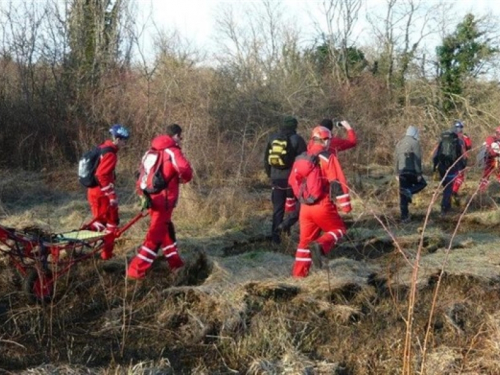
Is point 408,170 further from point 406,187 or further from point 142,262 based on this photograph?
point 142,262

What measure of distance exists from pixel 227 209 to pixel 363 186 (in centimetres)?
438

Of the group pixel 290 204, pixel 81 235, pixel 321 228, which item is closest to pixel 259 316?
pixel 321 228

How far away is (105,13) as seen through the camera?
18.4 metres

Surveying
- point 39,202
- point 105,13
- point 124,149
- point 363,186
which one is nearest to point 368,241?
point 363,186

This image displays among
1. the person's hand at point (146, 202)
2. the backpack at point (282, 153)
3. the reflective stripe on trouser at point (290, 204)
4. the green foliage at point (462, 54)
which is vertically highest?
the green foliage at point (462, 54)

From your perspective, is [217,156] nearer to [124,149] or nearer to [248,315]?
[124,149]

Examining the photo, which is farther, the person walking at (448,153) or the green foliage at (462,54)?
the green foliage at (462,54)

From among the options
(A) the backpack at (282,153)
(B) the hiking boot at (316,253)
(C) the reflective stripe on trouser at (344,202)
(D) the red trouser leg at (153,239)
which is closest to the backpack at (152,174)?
(D) the red trouser leg at (153,239)

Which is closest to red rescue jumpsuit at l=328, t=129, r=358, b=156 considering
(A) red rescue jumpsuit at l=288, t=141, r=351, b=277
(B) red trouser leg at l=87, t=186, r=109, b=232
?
(A) red rescue jumpsuit at l=288, t=141, r=351, b=277

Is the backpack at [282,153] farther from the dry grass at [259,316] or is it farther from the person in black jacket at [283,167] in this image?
the dry grass at [259,316]

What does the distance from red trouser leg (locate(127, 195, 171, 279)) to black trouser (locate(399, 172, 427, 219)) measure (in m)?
5.04

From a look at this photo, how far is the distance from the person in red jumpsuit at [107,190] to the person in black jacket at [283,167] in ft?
6.69

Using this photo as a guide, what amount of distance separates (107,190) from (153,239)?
1276 mm

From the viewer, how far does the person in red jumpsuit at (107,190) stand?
7910mm
